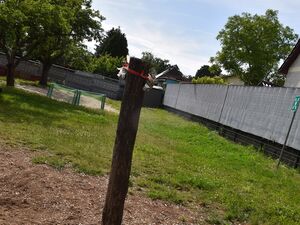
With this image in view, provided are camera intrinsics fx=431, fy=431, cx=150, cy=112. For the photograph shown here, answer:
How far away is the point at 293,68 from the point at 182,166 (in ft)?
58.0

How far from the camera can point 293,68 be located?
84.3 ft

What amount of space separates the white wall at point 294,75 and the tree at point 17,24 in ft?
48.0

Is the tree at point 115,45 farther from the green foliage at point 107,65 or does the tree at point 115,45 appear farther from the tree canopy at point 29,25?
the tree canopy at point 29,25

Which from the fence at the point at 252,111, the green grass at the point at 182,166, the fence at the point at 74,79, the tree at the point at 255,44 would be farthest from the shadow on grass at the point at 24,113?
the tree at the point at 255,44

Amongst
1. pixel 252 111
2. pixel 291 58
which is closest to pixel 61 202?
pixel 252 111

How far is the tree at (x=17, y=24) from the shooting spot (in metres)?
19.4

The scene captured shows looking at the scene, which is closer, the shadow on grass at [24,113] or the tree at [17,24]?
the shadow on grass at [24,113]

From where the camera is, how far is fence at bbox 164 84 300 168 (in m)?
14.1

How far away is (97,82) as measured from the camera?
133ft

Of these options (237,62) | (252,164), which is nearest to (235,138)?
(252,164)

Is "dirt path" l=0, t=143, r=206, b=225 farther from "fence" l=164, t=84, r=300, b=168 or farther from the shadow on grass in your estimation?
"fence" l=164, t=84, r=300, b=168

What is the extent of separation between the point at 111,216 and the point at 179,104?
89.7 feet

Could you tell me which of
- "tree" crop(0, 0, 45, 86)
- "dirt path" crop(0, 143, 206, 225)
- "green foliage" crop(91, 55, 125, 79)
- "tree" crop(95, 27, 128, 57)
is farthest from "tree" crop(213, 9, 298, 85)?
"dirt path" crop(0, 143, 206, 225)

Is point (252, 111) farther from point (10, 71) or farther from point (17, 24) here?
point (10, 71)
